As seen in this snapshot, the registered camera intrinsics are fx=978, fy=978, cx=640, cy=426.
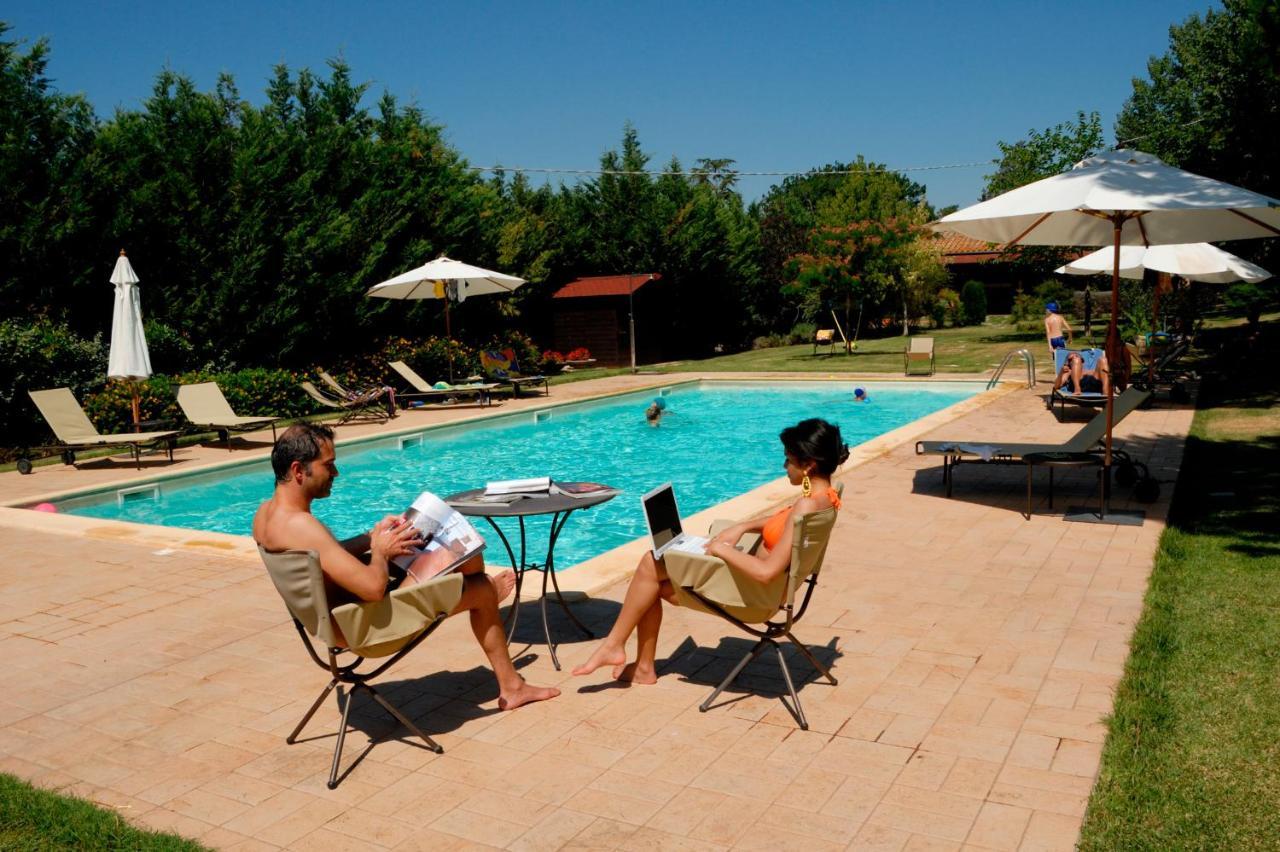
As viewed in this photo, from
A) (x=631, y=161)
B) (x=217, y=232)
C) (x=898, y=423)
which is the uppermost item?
(x=631, y=161)

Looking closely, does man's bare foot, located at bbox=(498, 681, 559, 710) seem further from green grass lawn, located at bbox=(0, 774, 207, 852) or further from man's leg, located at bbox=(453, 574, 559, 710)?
green grass lawn, located at bbox=(0, 774, 207, 852)

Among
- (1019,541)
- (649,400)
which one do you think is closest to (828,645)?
(1019,541)

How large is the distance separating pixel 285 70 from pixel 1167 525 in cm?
2076

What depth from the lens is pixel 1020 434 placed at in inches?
481

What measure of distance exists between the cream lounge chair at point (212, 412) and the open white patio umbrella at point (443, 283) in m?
4.71

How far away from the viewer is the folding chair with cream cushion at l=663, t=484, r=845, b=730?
4258 mm

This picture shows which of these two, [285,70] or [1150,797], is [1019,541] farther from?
[285,70]

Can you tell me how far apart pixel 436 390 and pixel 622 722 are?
15.3 m

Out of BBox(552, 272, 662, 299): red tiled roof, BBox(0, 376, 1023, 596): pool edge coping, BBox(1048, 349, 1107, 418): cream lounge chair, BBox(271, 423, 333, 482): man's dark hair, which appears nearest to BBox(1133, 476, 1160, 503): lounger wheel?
BBox(0, 376, 1023, 596): pool edge coping

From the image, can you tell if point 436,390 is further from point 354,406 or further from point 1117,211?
point 1117,211

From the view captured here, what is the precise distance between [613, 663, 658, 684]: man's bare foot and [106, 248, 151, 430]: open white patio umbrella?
10.8m

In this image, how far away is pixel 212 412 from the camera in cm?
1437

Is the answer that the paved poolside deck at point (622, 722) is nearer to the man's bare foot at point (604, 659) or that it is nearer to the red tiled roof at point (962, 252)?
the man's bare foot at point (604, 659)

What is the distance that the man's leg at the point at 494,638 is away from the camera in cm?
433
